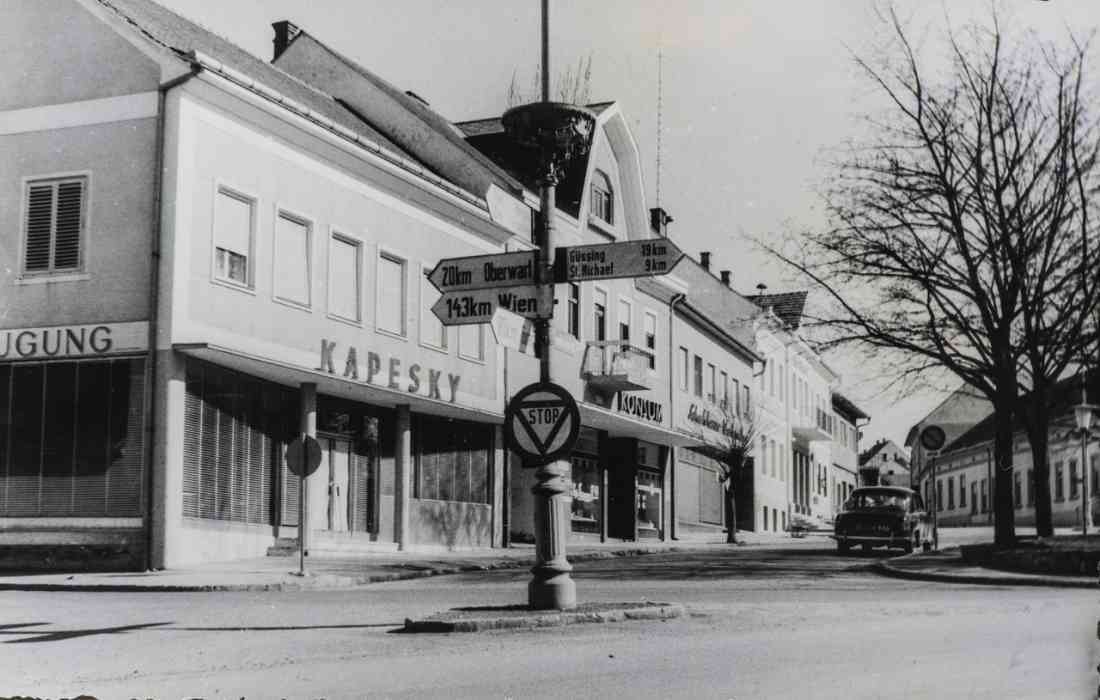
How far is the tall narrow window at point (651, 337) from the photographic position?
3844 centimetres

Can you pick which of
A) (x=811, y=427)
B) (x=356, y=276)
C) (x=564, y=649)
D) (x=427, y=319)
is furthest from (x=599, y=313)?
(x=811, y=427)

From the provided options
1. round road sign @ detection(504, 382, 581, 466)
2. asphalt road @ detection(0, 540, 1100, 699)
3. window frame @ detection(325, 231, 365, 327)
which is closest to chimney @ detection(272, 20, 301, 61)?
window frame @ detection(325, 231, 365, 327)

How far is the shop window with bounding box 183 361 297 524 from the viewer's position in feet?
65.8

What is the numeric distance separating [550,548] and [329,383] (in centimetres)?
1310

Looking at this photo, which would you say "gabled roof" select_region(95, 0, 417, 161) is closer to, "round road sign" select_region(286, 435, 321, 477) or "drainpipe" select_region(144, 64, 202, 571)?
"drainpipe" select_region(144, 64, 202, 571)

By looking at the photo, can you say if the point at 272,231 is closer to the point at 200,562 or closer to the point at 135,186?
the point at 135,186

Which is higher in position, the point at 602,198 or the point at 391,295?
the point at 602,198

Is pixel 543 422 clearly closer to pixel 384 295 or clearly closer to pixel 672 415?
pixel 384 295

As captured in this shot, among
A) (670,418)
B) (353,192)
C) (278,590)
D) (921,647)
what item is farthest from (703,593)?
(670,418)

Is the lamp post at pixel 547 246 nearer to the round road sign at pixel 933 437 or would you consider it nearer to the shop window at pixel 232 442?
the shop window at pixel 232 442

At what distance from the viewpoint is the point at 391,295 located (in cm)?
2581

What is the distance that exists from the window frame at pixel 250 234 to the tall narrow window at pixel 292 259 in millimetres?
665

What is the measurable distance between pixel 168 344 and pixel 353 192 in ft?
20.3

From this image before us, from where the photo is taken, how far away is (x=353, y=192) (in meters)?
24.5
